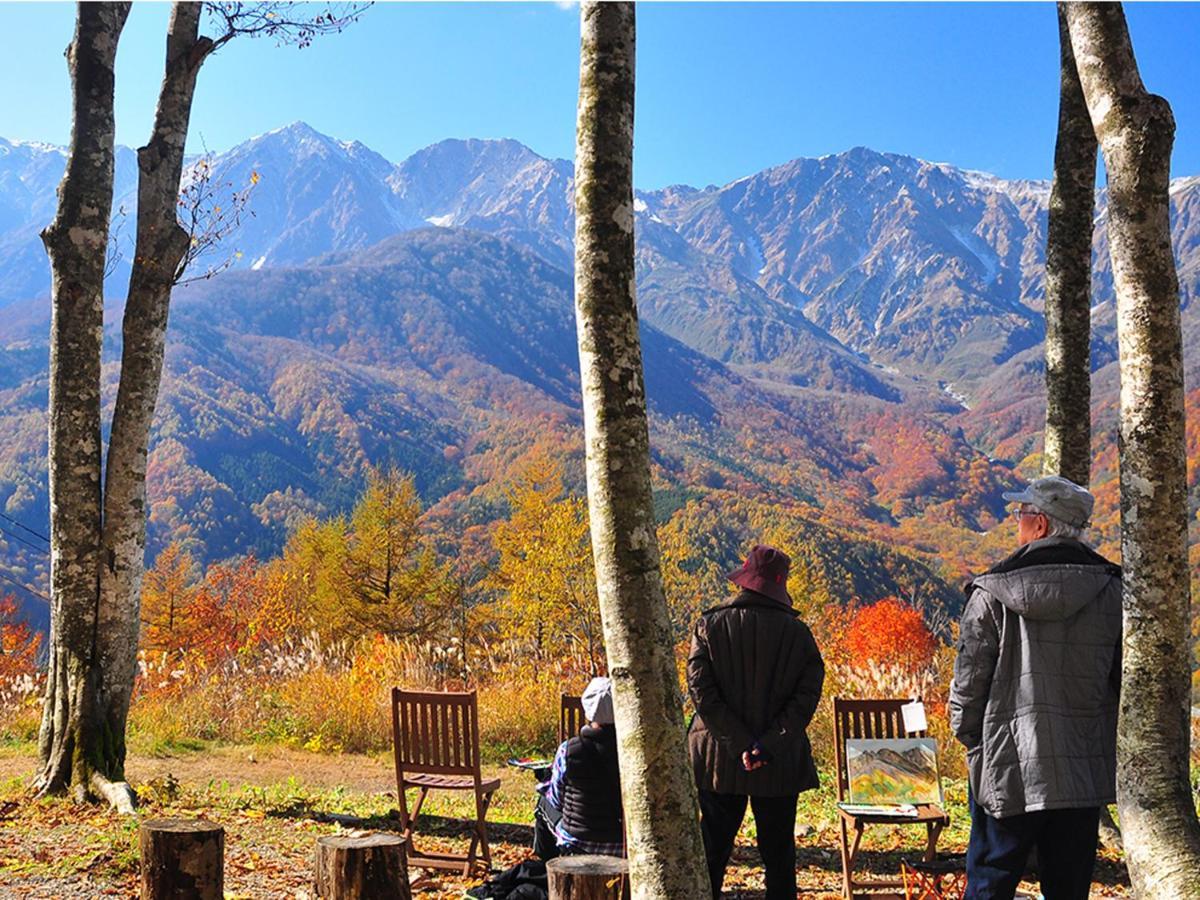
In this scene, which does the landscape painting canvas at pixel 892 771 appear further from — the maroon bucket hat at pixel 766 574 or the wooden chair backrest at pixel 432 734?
the wooden chair backrest at pixel 432 734


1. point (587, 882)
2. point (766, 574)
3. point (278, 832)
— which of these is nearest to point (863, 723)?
point (766, 574)

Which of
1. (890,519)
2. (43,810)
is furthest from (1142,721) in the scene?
(890,519)

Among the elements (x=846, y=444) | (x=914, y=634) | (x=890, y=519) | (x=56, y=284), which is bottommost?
(x=914, y=634)

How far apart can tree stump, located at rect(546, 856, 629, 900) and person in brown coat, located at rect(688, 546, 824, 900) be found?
0.86 metres

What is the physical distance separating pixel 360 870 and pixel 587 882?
0.72 meters

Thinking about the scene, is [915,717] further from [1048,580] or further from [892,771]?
[1048,580]

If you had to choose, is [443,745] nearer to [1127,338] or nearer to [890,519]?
[1127,338]

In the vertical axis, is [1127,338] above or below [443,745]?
above

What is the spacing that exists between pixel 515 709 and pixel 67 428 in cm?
530

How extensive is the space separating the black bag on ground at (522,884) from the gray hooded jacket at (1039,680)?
1.76m

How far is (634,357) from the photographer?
342 centimetres

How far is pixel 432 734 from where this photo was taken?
5855 millimetres

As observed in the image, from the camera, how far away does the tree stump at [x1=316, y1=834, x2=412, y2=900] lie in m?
3.48

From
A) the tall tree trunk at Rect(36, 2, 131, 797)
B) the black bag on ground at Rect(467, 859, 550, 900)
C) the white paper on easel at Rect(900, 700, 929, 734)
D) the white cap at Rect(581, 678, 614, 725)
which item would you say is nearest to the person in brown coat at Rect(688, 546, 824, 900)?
the white cap at Rect(581, 678, 614, 725)
